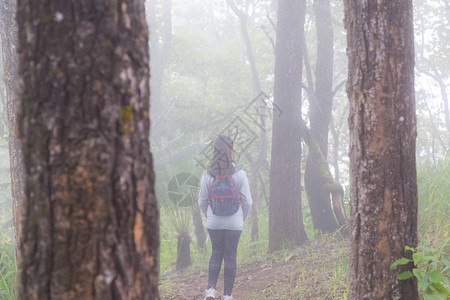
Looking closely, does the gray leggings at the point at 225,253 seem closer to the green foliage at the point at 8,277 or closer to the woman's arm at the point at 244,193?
the woman's arm at the point at 244,193

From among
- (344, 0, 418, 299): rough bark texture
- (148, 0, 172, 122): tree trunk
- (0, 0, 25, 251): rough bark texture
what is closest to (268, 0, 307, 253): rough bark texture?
(0, 0, 25, 251): rough bark texture

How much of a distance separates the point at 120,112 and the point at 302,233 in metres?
6.94

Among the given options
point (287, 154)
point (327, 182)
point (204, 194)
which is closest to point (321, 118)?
point (287, 154)

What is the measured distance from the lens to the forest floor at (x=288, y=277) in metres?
5.48

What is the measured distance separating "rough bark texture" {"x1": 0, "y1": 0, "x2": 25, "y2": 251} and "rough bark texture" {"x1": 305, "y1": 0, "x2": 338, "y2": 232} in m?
5.17

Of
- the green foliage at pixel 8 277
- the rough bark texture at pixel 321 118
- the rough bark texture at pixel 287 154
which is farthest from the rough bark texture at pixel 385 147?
the rough bark texture at pixel 321 118

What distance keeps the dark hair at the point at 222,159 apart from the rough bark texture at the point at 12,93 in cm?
213

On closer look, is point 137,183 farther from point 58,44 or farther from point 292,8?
point 292,8

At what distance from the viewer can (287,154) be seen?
821cm

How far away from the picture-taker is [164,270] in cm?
925

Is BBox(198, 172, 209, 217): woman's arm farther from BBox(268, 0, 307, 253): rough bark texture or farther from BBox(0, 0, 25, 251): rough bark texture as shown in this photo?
BBox(268, 0, 307, 253): rough bark texture

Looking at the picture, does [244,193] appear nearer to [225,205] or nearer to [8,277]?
[225,205]

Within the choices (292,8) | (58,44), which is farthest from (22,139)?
(292,8)

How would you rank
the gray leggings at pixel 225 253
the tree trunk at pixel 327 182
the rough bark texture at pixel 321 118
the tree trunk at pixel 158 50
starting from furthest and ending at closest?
the tree trunk at pixel 158 50
the rough bark texture at pixel 321 118
the tree trunk at pixel 327 182
the gray leggings at pixel 225 253
